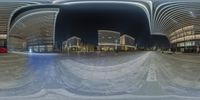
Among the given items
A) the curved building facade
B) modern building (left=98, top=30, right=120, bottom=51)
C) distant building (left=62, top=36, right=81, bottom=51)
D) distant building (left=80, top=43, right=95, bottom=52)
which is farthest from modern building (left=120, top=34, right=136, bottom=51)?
the curved building facade

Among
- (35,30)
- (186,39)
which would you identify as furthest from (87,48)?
(186,39)

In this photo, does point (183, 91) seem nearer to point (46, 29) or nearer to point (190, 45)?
point (190, 45)

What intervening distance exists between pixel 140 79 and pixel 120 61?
9.7 inches

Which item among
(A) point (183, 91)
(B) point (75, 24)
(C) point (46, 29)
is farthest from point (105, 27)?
(A) point (183, 91)

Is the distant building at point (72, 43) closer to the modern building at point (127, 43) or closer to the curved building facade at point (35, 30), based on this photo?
the curved building facade at point (35, 30)

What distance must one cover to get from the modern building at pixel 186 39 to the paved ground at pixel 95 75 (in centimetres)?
7

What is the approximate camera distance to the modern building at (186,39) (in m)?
2.85

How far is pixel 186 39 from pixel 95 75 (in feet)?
2.59

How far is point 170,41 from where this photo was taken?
2.90m

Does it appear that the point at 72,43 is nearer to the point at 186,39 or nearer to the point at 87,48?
the point at 87,48

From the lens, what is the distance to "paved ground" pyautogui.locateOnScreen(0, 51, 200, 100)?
2.83 m

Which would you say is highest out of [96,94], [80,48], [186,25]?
[186,25]

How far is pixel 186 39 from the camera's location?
9.39 feet

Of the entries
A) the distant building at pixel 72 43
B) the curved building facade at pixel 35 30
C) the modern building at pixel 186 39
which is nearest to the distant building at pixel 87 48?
the distant building at pixel 72 43
